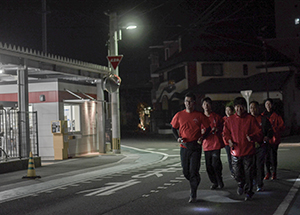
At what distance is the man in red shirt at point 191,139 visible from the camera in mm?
7434

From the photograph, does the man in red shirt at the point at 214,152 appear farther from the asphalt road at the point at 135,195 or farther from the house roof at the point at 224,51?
the house roof at the point at 224,51

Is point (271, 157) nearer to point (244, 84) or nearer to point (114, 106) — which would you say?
point (114, 106)

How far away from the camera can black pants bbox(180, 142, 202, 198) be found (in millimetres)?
7410

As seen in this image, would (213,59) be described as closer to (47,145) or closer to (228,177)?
(47,145)

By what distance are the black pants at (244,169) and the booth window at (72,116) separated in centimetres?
1299

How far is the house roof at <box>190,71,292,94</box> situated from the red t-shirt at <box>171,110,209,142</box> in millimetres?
29955

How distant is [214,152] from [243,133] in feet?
4.56

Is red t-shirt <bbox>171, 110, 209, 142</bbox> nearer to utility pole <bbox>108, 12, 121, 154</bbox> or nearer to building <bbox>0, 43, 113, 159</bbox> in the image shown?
building <bbox>0, 43, 113, 159</bbox>

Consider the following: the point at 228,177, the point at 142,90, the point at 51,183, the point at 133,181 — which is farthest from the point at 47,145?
the point at 142,90

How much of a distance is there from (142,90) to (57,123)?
164 ft

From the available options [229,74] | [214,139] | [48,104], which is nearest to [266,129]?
[214,139]

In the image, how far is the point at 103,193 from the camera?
889cm

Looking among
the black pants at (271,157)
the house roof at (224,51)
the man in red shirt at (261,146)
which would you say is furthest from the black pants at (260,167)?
the house roof at (224,51)

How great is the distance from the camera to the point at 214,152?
9.07 m
